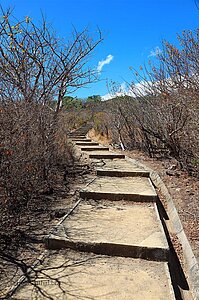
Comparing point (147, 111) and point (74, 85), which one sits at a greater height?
point (74, 85)

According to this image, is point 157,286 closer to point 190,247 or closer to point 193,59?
point 190,247

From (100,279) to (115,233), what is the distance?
0.81 metres

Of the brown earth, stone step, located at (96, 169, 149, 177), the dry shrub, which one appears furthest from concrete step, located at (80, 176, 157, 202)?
the dry shrub

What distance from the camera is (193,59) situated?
14.8 feet

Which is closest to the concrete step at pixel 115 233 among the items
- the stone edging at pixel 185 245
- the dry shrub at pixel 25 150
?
the stone edging at pixel 185 245

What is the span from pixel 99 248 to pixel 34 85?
324 cm

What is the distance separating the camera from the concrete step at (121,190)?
4.33 meters

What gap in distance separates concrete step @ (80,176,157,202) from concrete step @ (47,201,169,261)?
320 mm

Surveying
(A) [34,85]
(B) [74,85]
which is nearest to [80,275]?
(A) [34,85]

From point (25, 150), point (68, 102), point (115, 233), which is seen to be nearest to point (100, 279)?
point (115, 233)

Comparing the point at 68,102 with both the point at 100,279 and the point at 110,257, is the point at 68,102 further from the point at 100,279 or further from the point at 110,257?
the point at 100,279

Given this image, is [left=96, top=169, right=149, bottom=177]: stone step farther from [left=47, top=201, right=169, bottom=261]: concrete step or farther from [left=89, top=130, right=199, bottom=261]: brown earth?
[left=47, top=201, right=169, bottom=261]: concrete step

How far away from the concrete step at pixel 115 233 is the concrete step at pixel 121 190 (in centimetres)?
32

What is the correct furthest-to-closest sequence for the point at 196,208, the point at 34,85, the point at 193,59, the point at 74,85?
the point at 74,85 < the point at 34,85 < the point at 193,59 < the point at 196,208
